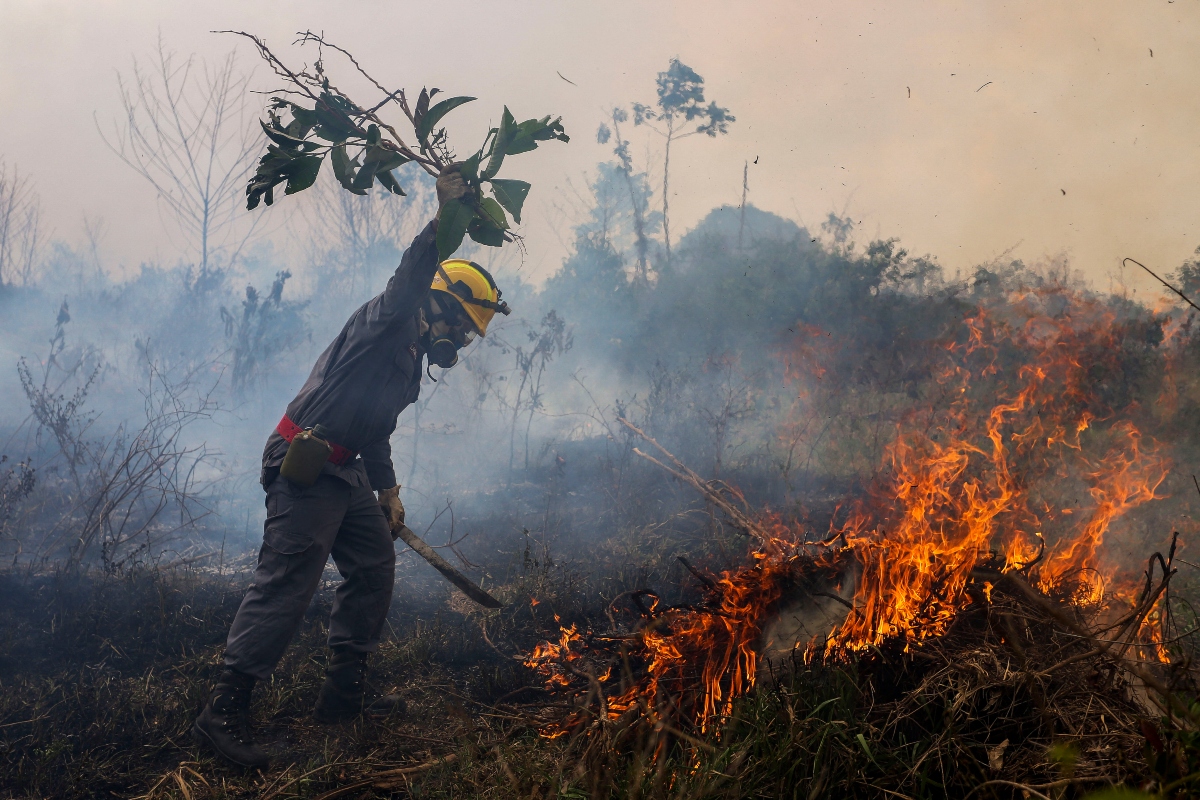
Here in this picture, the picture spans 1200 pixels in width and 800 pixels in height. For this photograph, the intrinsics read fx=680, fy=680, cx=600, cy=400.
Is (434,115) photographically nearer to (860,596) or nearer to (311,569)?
(311,569)

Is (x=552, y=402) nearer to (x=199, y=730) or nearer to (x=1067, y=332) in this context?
(x=1067, y=332)

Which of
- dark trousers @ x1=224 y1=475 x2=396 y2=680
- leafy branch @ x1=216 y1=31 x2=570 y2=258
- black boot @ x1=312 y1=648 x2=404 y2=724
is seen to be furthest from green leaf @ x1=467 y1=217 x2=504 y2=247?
black boot @ x1=312 y1=648 x2=404 y2=724

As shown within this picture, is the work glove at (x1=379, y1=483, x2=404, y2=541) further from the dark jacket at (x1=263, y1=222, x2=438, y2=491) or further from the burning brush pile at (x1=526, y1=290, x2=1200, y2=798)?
the burning brush pile at (x1=526, y1=290, x2=1200, y2=798)

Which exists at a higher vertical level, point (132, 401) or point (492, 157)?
point (492, 157)

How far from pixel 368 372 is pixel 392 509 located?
0.93 metres

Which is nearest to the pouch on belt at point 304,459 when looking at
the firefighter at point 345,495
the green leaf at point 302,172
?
the firefighter at point 345,495

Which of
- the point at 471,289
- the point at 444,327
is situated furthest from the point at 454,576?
the point at 471,289

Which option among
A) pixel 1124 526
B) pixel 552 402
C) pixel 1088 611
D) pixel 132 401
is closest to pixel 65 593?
pixel 1088 611

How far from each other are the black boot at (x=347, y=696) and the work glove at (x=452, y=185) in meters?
2.36

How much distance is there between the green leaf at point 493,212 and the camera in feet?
9.05

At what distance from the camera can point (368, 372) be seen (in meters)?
3.57

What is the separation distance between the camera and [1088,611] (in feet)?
9.16

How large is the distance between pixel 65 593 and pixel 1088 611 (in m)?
5.64

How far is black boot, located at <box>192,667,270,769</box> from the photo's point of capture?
2954 mm
